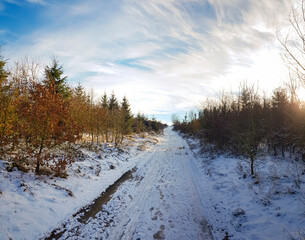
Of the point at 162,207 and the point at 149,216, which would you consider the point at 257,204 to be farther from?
the point at 149,216

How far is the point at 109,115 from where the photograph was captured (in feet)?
67.8

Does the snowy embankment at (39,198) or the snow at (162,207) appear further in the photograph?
the snow at (162,207)

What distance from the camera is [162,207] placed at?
219 inches

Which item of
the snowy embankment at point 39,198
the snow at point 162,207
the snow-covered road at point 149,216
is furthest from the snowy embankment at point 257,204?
the snowy embankment at point 39,198

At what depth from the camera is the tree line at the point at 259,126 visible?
7.80m

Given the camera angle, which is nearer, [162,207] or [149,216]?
[149,216]

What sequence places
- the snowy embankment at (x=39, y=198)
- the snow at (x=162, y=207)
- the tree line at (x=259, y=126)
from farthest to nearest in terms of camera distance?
the tree line at (x=259, y=126) < the snow at (x=162, y=207) < the snowy embankment at (x=39, y=198)

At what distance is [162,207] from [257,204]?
10.8ft

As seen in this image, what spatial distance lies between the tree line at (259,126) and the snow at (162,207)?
5.76ft

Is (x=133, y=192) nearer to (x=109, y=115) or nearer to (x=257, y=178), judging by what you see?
(x=257, y=178)

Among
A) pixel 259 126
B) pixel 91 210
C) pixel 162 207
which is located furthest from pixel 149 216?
pixel 259 126

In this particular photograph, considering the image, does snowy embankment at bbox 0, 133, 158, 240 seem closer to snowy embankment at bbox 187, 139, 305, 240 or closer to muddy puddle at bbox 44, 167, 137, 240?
muddy puddle at bbox 44, 167, 137, 240

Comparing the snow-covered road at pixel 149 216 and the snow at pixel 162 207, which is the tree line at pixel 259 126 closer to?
the snow at pixel 162 207

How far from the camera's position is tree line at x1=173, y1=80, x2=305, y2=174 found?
7805 millimetres
